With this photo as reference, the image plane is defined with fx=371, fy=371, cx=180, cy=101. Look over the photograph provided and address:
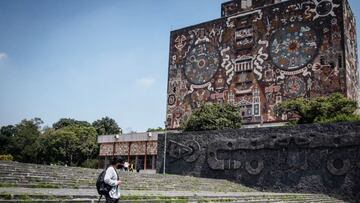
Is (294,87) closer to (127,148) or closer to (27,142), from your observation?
(127,148)

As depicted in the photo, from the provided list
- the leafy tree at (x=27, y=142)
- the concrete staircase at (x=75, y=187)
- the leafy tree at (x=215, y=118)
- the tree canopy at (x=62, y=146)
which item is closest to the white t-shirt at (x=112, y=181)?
the concrete staircase at (x=75, y=187)

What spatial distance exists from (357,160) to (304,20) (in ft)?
42.8

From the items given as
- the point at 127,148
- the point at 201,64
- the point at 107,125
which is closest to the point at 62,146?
the point at 107,125

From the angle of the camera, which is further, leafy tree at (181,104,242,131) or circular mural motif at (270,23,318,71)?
leafy tree at (181,104,242,131)

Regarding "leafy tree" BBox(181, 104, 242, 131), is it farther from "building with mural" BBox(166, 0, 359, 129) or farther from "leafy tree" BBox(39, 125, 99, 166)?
"leafy tree" BBox(39, 125, 99, 166)

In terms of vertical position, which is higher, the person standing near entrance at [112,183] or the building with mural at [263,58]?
the building with mural at [263,58]

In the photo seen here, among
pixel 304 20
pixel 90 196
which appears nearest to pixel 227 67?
pixel 304 20

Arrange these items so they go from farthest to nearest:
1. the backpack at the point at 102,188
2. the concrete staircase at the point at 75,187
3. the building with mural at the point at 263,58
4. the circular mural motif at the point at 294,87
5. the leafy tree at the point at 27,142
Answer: the leafy tree at the point at 27,142, the circular mural motif at the point at 294,87, the building with mural at the point at 263,58, the concrete staircase at the point at 75,187, the backpack at the point at 102,188

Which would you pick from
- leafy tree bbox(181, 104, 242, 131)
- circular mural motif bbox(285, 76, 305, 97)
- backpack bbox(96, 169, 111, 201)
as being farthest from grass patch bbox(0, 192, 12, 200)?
circular mural motif bbox(285, 76, 305, 97)

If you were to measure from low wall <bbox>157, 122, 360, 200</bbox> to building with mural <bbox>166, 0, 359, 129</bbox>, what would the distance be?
819 cm

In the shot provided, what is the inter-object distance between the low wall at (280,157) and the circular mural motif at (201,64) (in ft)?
32.9

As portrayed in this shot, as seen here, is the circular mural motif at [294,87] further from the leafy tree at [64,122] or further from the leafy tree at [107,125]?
the leafy tree at [64,122]

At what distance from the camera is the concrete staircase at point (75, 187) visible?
5811mm

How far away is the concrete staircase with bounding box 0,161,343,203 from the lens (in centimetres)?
581
